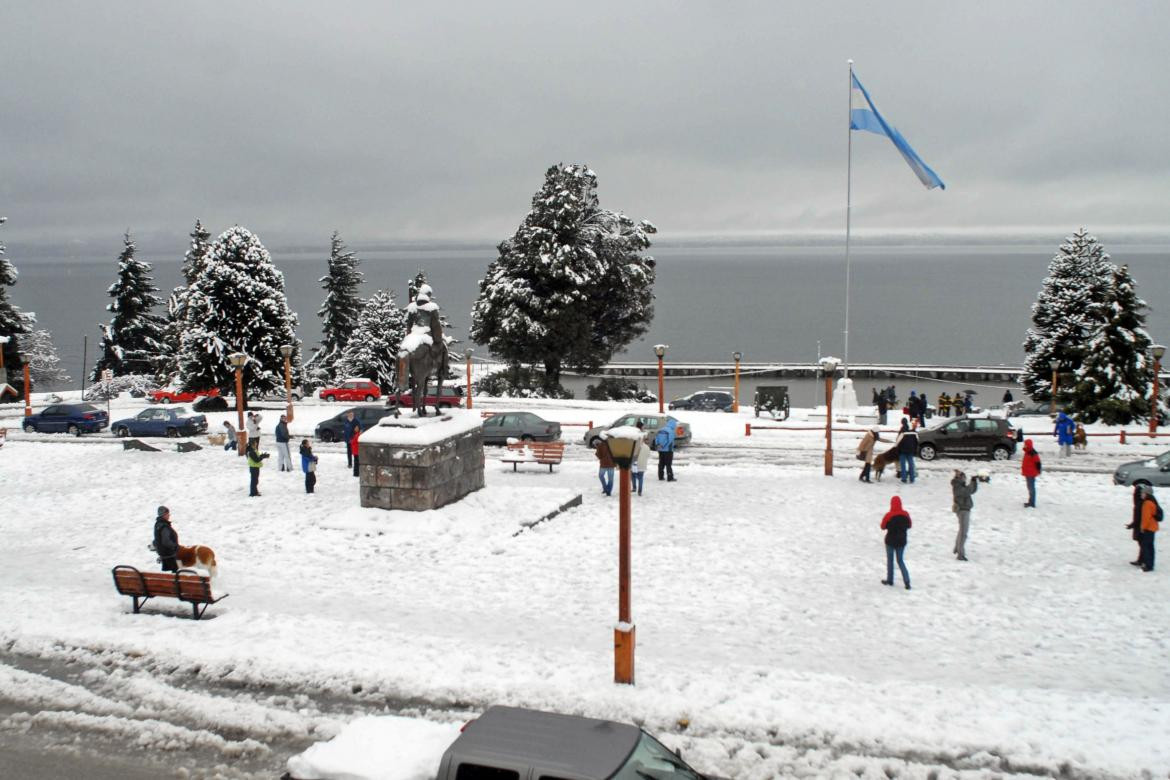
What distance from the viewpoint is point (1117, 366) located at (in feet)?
128

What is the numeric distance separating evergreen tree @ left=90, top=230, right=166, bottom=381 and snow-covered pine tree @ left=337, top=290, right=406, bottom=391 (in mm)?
15343

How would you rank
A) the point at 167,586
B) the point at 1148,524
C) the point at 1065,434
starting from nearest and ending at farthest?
the point at 167,586, the point at 1148,524, the point at 1065,434

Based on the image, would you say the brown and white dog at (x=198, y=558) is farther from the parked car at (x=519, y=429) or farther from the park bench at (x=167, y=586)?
the parked car at (x=519, y=429)

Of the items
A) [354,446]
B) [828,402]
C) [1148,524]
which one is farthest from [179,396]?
[1148,524]

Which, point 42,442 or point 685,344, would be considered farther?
point 685,344

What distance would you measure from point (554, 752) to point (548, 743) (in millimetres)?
146

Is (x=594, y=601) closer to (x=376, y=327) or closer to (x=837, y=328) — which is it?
(x=376, y=327)

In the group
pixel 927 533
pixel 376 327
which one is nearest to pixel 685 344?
pixel 376 327

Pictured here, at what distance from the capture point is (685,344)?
141 meters

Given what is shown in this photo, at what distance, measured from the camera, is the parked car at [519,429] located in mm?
30156

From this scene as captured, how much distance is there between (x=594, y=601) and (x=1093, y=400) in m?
33.2

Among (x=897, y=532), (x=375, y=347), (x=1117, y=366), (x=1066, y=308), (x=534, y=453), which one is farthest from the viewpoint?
(x=375, y=347)

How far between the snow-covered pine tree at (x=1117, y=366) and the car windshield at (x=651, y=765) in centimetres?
3687

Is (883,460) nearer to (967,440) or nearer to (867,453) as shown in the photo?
(867,453)
